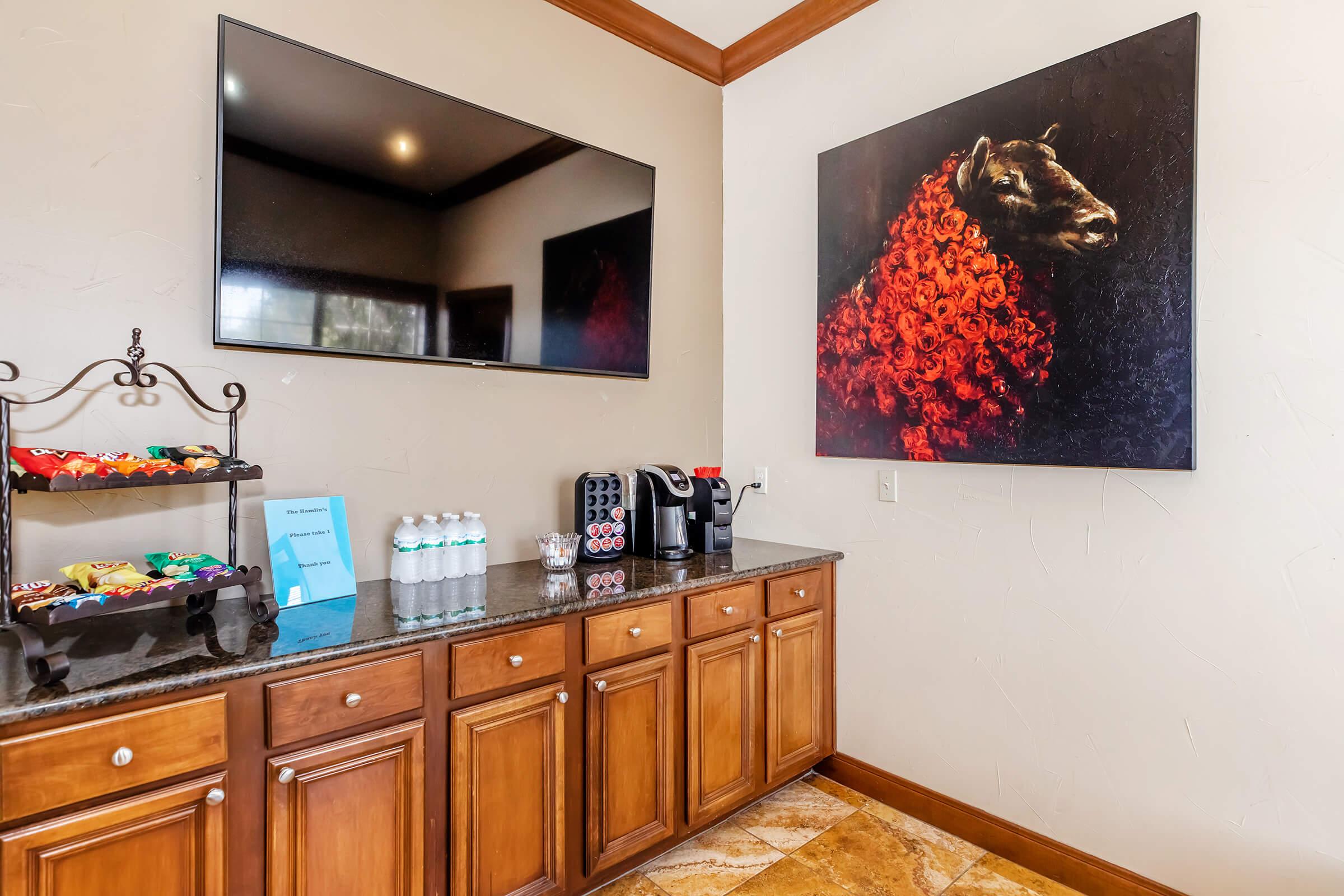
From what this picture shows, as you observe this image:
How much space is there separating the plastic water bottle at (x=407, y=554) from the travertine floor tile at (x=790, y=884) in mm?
1274

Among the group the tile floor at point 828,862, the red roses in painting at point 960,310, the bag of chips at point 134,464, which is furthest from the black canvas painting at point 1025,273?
the bag of chips at point 134,464

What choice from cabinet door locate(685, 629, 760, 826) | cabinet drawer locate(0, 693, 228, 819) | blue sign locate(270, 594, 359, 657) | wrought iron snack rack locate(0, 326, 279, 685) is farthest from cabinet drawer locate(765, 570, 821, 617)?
cabinet drawer locate(0, 693, 228, 819)

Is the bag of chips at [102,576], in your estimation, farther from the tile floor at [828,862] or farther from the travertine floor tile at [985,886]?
the travertine floor tile at [985,886]

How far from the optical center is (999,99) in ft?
6.89

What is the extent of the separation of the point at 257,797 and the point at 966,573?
1984mm

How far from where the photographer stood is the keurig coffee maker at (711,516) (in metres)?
2.44

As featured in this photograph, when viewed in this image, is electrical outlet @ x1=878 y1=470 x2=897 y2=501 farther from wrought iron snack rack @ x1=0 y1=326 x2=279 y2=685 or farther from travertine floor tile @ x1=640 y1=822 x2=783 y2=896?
wrought iron snack rack @ x1=0 y1=326 x2=279 y2=685

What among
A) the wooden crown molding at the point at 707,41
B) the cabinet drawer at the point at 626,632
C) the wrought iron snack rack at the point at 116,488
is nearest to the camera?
the wrought iron snack rack at the point at 116,488

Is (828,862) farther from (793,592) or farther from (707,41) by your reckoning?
(707,41)

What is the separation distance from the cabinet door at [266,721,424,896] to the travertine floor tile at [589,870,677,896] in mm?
619

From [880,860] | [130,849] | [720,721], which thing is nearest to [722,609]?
[720,721]

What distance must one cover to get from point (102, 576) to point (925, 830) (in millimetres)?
2383

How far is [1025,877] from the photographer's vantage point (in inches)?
78.7

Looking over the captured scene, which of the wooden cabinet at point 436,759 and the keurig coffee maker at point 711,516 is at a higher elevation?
the keurig coffee maker at point 711,516
